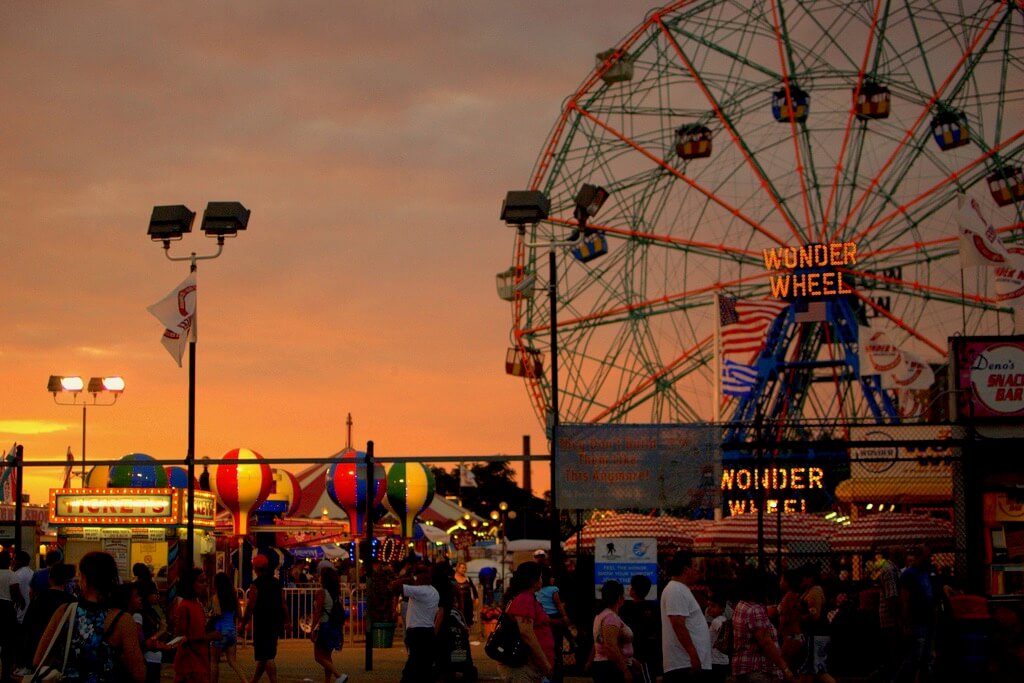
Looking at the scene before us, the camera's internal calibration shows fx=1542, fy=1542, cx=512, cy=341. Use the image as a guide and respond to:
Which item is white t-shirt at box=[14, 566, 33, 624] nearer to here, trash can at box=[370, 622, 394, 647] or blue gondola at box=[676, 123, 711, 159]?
trash can at box=[370, 622, 394, 647]

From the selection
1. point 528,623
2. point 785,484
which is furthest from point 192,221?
point 785,484

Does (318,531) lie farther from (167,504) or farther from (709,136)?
(709,136)

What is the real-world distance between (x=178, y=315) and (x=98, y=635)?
35.7ft

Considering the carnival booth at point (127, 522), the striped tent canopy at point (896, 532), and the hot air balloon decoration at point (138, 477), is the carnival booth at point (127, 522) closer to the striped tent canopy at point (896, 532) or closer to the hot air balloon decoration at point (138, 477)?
the hot air balloon decoration at point (138, 477)

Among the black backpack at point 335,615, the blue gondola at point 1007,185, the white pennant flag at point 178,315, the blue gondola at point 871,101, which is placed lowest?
the black backpack at point 335,615

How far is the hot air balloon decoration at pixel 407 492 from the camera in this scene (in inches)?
1657

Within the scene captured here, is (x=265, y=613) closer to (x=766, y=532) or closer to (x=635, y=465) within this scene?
(x=635, y=465)

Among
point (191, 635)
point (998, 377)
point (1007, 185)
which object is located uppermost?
point (1007, 185)

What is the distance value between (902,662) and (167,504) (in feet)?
62.4

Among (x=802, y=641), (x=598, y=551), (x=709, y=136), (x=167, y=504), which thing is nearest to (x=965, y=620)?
(x=802, y=641)

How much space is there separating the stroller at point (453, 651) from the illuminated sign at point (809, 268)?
20945mm

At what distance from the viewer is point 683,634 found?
10.6 meters

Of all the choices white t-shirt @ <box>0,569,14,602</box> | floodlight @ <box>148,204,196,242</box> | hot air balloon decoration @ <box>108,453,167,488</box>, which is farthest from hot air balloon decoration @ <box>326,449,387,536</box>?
white t-shirt @ <box>0,569,14,602</box>

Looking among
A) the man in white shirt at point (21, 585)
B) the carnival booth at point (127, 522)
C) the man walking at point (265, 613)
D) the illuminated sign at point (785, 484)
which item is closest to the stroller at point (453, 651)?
the man walking at point (265, 613)
